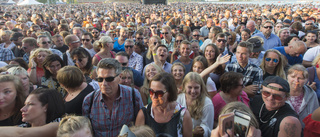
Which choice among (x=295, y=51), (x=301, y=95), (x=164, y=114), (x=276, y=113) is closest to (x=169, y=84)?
(x=164, y=114)

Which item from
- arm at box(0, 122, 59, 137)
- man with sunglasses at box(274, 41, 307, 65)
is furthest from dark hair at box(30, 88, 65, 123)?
man with sunglasses at box(274, 41, 307, 65)

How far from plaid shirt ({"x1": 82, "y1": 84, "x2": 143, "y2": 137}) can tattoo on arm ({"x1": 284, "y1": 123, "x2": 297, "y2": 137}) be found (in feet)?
5.17

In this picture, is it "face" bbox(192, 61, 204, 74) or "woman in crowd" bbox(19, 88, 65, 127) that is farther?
"face" bbox(192, 61, 204, 74)

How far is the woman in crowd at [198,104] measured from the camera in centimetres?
263

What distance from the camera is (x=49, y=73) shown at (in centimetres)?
348

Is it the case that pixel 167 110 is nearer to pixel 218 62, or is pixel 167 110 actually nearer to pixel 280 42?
pixel 218 62

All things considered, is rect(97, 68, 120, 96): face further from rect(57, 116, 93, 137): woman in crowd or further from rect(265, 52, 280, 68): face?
rect(265, 52, 280, 68): face

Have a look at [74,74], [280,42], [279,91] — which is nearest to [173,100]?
[279,91]

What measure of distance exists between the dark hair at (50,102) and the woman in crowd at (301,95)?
2841mm

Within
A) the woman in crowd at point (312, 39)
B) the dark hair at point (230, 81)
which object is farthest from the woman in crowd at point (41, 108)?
the woman in crowd at point (312, 39)

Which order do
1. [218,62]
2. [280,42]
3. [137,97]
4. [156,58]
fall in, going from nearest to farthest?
[137,97] → [218,62] → [156,58] → [280,42]

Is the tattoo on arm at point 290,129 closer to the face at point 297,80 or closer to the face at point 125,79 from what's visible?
the face at point 297,80

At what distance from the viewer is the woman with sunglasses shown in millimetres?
2244

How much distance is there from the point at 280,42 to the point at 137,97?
205 inches
